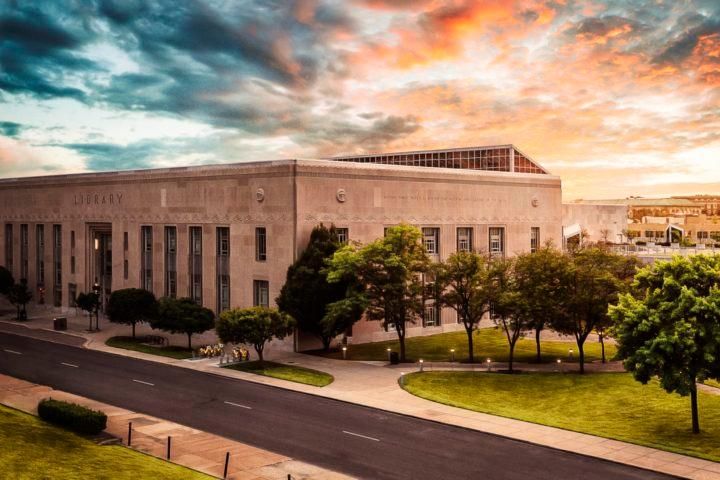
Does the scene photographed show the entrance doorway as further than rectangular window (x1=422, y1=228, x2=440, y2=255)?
Yes

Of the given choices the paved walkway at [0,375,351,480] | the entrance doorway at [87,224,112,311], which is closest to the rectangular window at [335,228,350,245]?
the paved walkway at [0,375,351,480]

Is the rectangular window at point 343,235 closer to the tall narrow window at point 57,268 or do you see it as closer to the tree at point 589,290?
the tree at point 589,290

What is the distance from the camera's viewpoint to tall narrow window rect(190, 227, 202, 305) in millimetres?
69938

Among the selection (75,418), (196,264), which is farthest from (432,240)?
(75,418)

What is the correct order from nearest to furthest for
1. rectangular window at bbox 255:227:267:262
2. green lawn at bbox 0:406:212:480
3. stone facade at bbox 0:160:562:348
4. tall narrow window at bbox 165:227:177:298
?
green lawn at bbox 0:406:212:480
stone facade at bbox 0:160:562:348
rectangular window at bbox 255:227:267:262
tall narrow window at bbox 165:227:177:298

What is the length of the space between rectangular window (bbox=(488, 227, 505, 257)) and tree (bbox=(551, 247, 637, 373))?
76.2 ft

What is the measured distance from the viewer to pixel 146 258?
2995 inches

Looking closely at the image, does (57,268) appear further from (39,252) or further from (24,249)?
(24,249)

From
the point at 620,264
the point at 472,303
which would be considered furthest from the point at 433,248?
the point at 620,264

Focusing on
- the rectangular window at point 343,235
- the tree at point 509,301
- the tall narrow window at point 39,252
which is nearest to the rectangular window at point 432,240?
the rectangular window at point 343,235

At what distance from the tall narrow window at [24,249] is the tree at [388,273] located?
2088 inches

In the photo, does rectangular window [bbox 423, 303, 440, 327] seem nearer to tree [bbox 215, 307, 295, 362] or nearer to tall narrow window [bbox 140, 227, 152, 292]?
tree [bbox 215, 307, 295, 362]

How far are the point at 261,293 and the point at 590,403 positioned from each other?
1203 inches

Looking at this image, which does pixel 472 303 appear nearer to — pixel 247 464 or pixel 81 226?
pixel 247 464
